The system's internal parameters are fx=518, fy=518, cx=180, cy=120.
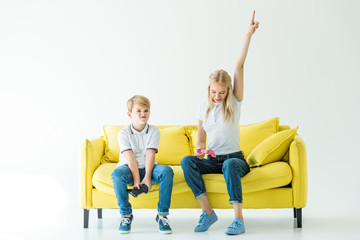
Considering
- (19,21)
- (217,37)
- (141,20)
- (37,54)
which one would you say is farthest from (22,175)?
(217,37)

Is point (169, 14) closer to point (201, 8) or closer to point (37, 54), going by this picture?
point (201, 8)

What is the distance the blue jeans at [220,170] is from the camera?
3.11 metres

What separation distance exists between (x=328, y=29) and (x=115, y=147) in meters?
2.53

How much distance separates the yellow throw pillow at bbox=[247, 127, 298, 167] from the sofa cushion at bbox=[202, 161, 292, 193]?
161mm

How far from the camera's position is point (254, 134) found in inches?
150

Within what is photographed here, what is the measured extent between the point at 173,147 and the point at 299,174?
3.27 feet

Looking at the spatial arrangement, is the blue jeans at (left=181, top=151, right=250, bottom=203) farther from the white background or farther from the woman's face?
the white background

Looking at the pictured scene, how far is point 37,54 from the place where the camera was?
5.38m

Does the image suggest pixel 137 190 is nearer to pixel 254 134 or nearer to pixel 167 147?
pixel 167 147

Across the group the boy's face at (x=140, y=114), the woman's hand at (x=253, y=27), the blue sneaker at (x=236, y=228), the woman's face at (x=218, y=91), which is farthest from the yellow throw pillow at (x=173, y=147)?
the woman's hand at (x=253, y=27)

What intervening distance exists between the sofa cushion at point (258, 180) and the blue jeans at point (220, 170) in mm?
45

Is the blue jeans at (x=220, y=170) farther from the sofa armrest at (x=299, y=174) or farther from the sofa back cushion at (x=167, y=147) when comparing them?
the sofa back cushion at (x=167, y=147)

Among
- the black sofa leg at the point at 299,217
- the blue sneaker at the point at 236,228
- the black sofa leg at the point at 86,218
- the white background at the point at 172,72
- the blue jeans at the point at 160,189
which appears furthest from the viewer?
the white background at the point at 172,72

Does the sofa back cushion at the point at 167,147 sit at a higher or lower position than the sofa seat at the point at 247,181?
higher
